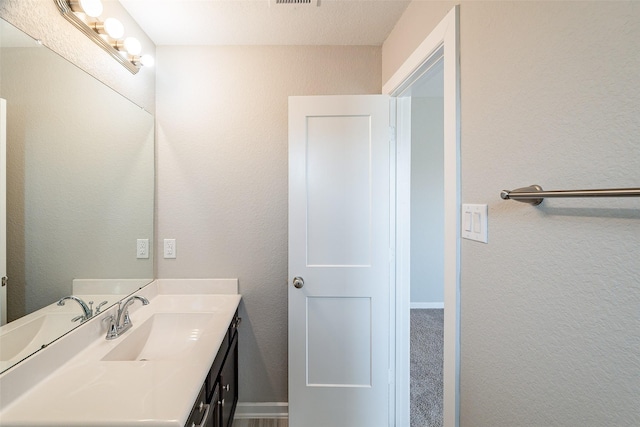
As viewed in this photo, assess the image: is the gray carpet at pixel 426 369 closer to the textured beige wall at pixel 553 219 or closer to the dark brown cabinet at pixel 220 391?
the textured beige wall at pixel 553 219

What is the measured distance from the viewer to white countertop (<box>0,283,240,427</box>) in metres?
0.71

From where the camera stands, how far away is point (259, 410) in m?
1.75

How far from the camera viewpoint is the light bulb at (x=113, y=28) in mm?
1188

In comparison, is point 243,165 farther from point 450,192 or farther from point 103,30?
point 450,192

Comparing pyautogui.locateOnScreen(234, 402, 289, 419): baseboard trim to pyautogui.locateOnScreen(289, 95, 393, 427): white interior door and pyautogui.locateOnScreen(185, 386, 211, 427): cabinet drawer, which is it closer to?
pyautogui.locateOnScreen(289, 95, 393, 427): white interior door

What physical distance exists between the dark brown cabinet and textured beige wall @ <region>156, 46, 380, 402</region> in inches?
7.5

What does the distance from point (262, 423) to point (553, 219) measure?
79.6 inches

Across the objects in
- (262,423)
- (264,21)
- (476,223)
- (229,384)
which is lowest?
(262,423)

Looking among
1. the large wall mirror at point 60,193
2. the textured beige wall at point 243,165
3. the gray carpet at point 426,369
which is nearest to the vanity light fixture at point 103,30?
the large wall mirror at point 60,193

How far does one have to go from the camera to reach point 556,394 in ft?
1.99

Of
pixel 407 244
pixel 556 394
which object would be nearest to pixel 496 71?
pixel 556 394

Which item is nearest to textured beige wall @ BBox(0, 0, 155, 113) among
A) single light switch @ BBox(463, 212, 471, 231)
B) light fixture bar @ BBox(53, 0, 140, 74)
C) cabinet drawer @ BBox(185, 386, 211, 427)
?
light fixture bar @ BBox(53, 0, 140, 74)

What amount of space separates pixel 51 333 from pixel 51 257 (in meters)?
0.28

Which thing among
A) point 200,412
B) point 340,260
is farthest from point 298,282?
point 200,412
